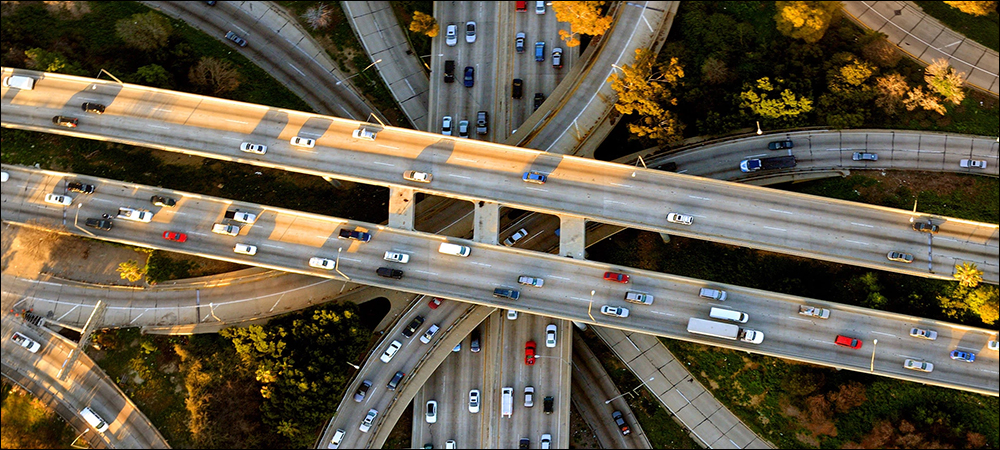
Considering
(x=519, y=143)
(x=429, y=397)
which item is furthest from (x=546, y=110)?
(x=429, y=397)

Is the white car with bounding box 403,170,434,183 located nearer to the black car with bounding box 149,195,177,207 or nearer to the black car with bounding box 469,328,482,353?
the black car with bounding box 469,328,482,353

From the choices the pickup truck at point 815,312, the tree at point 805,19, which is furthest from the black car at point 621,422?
the tree at point 805,19

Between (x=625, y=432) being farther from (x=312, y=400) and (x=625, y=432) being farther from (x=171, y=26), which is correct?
(x=171, y=26)

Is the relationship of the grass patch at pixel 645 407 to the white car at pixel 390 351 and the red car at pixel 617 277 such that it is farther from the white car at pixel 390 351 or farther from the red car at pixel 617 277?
the white car at pixel 390 351

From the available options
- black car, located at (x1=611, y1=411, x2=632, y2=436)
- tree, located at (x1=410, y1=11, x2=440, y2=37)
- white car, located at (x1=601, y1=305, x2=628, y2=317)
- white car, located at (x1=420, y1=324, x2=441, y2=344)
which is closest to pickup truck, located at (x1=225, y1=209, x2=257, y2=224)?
white car, located at (x1=420, y1=324, x2=441, y2=344)

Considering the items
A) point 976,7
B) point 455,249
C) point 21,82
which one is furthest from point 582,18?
point 21,82

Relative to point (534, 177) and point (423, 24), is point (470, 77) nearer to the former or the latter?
point (423, 24)

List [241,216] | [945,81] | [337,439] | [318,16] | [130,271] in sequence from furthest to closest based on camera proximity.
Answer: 1. [318,16]
2. [945,81]
3. [130,271]
4. [337,439]
5. [241,216]
